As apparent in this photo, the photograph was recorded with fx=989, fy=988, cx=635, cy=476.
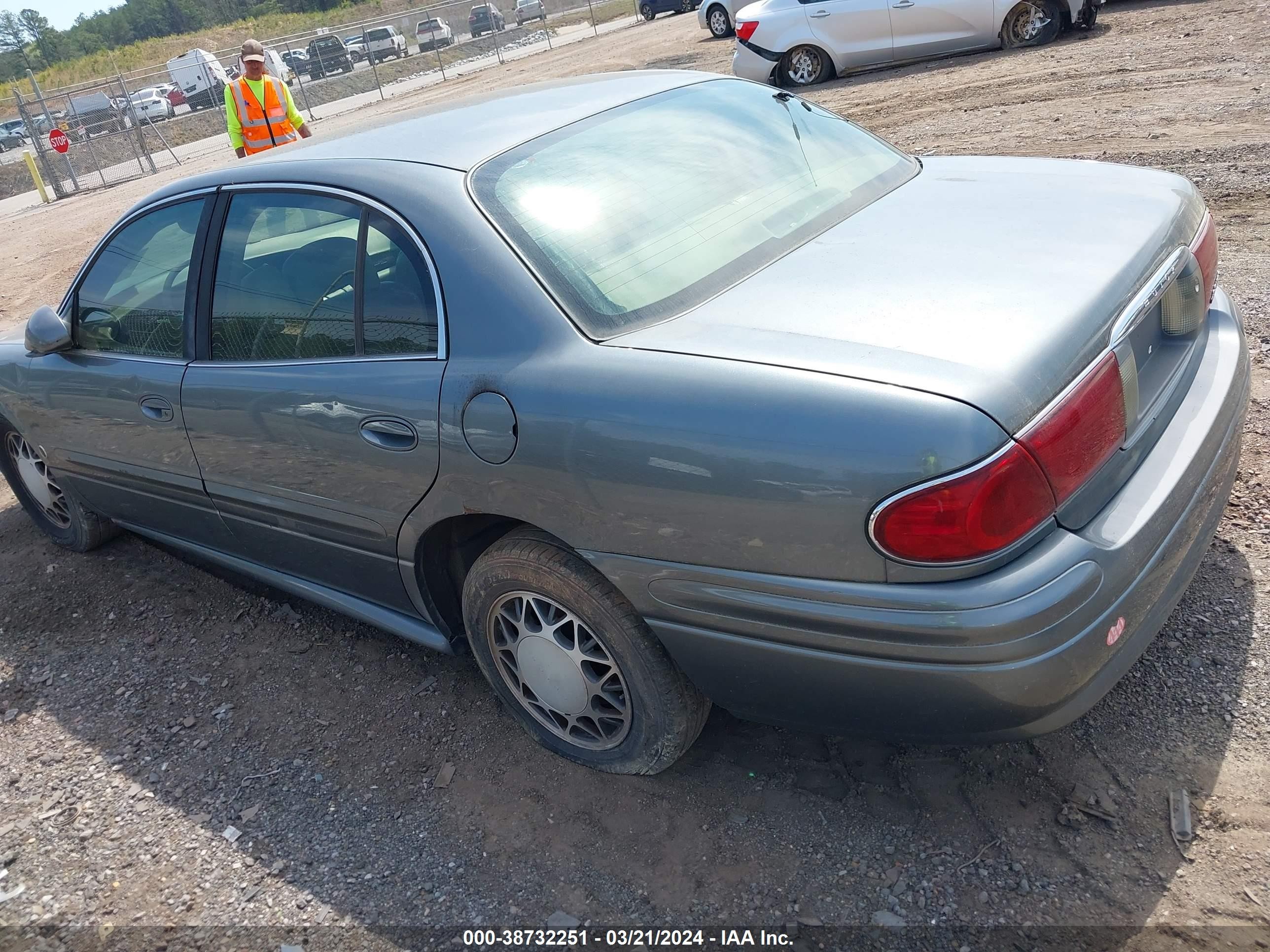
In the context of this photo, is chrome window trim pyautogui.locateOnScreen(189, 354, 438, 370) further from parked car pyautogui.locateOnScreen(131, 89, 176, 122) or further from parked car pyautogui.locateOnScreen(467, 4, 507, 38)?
parked car pyautogui.locateOnScreen(467, 4, 507, 38)

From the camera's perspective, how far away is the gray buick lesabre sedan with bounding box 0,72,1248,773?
78.1 inches

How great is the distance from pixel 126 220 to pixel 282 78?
26276 millimetres

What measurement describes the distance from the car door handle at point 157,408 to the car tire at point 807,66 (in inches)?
448

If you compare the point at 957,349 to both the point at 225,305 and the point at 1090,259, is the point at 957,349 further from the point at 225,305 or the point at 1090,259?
the point at 225,305

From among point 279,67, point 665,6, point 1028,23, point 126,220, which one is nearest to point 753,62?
point 1028,23

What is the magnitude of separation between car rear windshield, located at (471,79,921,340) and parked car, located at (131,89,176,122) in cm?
2797

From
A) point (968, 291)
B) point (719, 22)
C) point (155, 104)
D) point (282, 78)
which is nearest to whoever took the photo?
point (968, 291)

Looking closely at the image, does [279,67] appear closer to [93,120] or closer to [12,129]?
[93,120]

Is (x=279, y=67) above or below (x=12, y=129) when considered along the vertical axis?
below

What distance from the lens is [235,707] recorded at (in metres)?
3.40

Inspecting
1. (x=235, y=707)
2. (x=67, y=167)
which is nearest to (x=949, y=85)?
(x=235, y=707)

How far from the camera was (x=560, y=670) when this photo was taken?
269 cm

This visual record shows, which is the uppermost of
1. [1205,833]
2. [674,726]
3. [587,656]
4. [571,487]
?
[571,487]

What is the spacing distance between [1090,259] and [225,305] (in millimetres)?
2582
